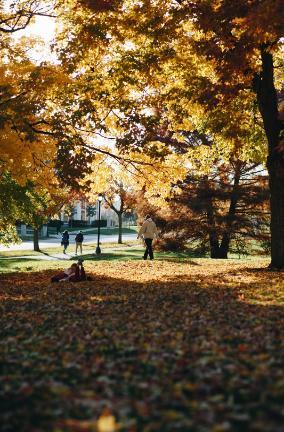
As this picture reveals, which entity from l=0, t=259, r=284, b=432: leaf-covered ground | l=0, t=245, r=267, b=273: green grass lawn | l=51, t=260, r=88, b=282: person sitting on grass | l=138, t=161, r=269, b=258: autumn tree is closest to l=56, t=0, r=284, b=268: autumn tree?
l=51, t=260, r=88, b=282: person sitting on grass

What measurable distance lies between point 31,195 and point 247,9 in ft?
47.1

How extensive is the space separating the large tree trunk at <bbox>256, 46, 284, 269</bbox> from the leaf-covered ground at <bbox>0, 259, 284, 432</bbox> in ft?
12.6

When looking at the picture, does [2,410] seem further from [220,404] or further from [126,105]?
[126,105]

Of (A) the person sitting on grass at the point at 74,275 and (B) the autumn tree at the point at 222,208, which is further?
(B) the autumn tree at the point at 222,208

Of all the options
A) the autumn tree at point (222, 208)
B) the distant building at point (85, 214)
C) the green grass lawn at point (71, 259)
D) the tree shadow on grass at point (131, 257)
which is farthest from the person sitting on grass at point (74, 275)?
the distant building at point (85, 214)

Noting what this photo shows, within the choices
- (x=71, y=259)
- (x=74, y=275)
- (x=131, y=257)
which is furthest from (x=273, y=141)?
(x=71, y=259)

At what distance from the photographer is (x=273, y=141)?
562 inches

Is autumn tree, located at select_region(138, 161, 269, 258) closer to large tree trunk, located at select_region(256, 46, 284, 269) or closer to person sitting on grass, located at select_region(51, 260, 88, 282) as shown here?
large tree trunk, located at select_region(256, 46, 284, 269)

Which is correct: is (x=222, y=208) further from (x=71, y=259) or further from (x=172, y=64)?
(x=172, y=64)

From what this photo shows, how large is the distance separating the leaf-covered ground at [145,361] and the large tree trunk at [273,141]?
3.84 meters

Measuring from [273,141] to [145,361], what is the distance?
10.6 m

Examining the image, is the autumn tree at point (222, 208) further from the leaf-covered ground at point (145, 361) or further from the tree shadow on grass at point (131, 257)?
the leaf-covered ground at point (145, 361)

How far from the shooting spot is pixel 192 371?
5043mm

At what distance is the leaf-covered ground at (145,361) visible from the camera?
396cm
